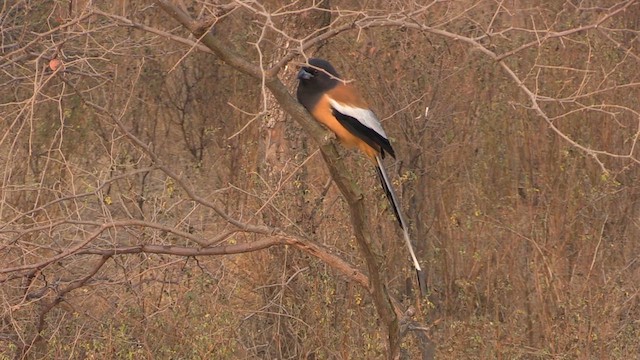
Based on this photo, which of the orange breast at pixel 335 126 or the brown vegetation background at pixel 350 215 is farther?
the brown vegetation background at pixel 350 215

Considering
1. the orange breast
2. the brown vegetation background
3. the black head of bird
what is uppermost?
the black head of bird

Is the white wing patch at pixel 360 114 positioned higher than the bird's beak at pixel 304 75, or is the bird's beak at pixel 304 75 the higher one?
the bird's beak at pixel 304 75

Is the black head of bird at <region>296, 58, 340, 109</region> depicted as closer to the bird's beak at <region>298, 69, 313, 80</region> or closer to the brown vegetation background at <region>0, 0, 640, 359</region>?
the bird's beak at <region>298, 69, 313, 80</region>

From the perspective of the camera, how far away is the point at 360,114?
4.81 meters

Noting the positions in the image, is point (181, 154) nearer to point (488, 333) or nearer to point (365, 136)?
point (488, 333)

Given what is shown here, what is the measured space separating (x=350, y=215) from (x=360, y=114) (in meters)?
0.76

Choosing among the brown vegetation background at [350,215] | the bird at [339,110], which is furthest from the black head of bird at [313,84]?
the brown vegetation background at [350,215]

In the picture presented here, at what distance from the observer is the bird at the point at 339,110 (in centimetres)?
470

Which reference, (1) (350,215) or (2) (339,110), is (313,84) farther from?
(1) (350,215)

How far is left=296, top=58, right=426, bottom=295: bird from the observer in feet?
15.4

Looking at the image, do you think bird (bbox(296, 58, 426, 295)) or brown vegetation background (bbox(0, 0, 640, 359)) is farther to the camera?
brown vegetation background (bbox(0, 0, 640, 359))

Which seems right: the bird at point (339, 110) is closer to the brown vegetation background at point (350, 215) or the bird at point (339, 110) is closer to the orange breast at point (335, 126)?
the orange breast at point (335, 126)

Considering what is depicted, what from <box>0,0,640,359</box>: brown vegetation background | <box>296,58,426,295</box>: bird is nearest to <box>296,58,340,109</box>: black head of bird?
<box>296,58,426,295</box>: bird

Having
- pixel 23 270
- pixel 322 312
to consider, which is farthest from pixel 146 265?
pixel 23 270
